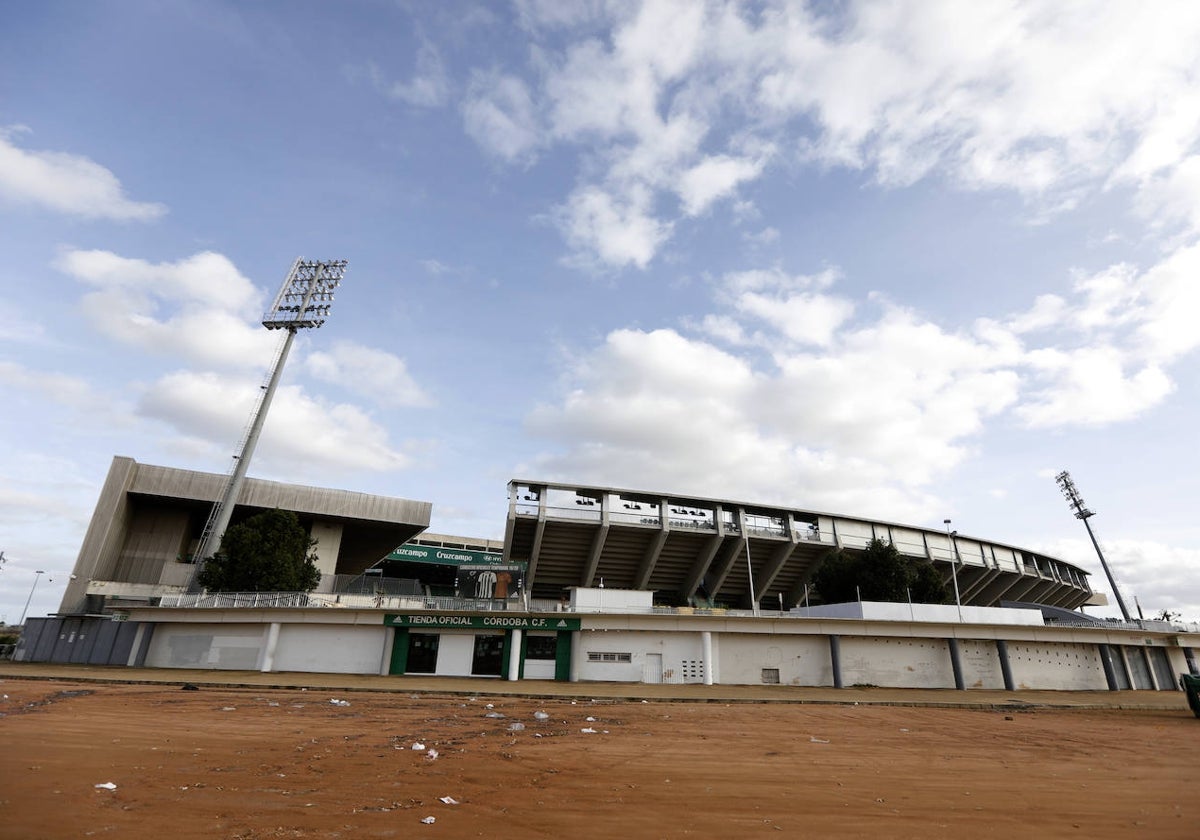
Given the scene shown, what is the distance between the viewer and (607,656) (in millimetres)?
30344

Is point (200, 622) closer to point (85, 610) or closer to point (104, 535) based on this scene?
point (85, 610)

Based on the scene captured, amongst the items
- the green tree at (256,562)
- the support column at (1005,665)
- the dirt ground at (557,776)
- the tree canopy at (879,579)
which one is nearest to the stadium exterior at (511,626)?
the support column at (1005,665)

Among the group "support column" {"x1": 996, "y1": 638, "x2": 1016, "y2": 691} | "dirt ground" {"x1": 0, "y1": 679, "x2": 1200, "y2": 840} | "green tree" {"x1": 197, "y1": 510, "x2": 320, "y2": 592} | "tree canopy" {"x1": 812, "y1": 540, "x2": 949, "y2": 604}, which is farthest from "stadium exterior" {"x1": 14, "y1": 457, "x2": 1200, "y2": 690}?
"dirt ground" {"x1": 0, "y1": 679, "x2": 1200, "y2": 840}

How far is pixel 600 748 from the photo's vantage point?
1228cm

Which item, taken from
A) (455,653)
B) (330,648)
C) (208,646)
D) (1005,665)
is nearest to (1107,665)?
(1005,665)

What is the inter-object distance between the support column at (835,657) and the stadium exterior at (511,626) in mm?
99

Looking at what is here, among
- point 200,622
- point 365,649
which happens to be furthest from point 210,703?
point 200,622

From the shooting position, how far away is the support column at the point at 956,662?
31812 millimetres

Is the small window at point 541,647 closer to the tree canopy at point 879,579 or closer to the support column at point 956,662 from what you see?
the support column at point 956,662

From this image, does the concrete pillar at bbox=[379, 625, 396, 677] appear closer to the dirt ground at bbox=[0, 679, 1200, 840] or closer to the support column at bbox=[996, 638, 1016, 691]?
the dirt ground at bbox=[0, 679, 1200, 840]

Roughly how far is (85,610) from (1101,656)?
64.1 meters

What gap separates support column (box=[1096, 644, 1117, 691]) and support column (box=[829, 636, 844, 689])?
18860 mm

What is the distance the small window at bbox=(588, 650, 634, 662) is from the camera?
99.2ft

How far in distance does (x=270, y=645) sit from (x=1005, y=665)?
1545 inches
